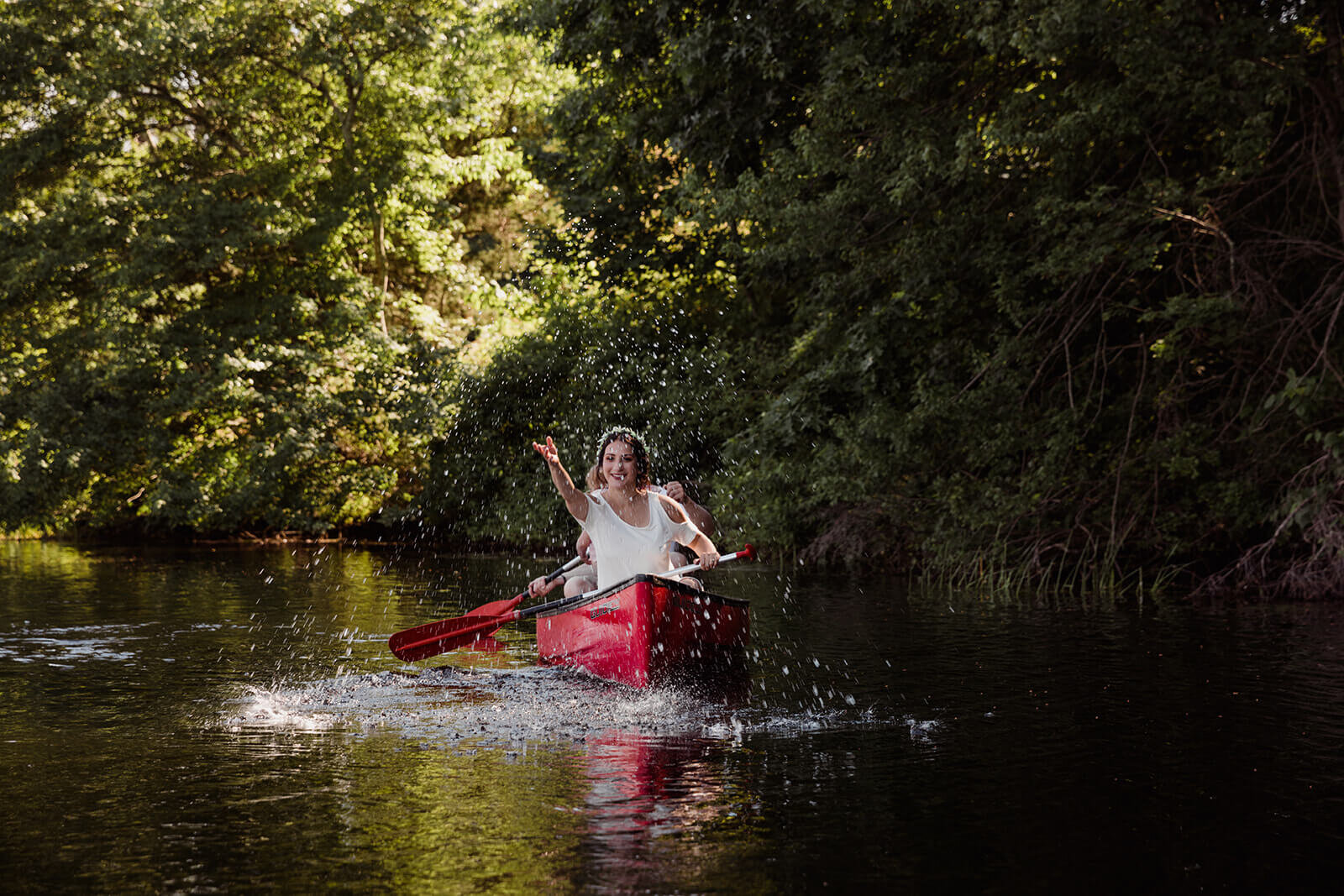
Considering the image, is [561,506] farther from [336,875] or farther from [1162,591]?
[336,875]

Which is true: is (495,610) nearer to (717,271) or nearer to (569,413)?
(717,271)

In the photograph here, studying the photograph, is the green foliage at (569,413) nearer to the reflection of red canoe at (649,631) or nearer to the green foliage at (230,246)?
the green foliage at (230,246)

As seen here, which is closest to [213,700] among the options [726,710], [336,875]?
[726,710]

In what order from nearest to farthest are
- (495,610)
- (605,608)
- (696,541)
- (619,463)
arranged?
(605,608) < (619,463) < (696,541) < (495,610)

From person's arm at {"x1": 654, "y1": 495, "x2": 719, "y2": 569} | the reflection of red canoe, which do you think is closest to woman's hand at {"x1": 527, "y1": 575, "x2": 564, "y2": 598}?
the reflection of red canoe

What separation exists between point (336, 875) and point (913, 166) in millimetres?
11184

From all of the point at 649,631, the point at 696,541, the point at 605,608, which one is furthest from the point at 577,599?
the point at 696,541

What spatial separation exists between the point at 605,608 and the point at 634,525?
761mm

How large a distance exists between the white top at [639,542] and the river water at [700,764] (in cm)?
82

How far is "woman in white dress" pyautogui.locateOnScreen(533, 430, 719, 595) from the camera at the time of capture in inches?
368

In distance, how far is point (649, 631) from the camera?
869 cm

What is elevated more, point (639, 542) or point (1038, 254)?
point (1038, 254)

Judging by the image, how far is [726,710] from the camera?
8.05 metres

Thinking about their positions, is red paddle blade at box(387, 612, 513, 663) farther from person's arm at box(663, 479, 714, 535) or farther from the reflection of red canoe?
person's arm at box(663, 479, 714, 535)
